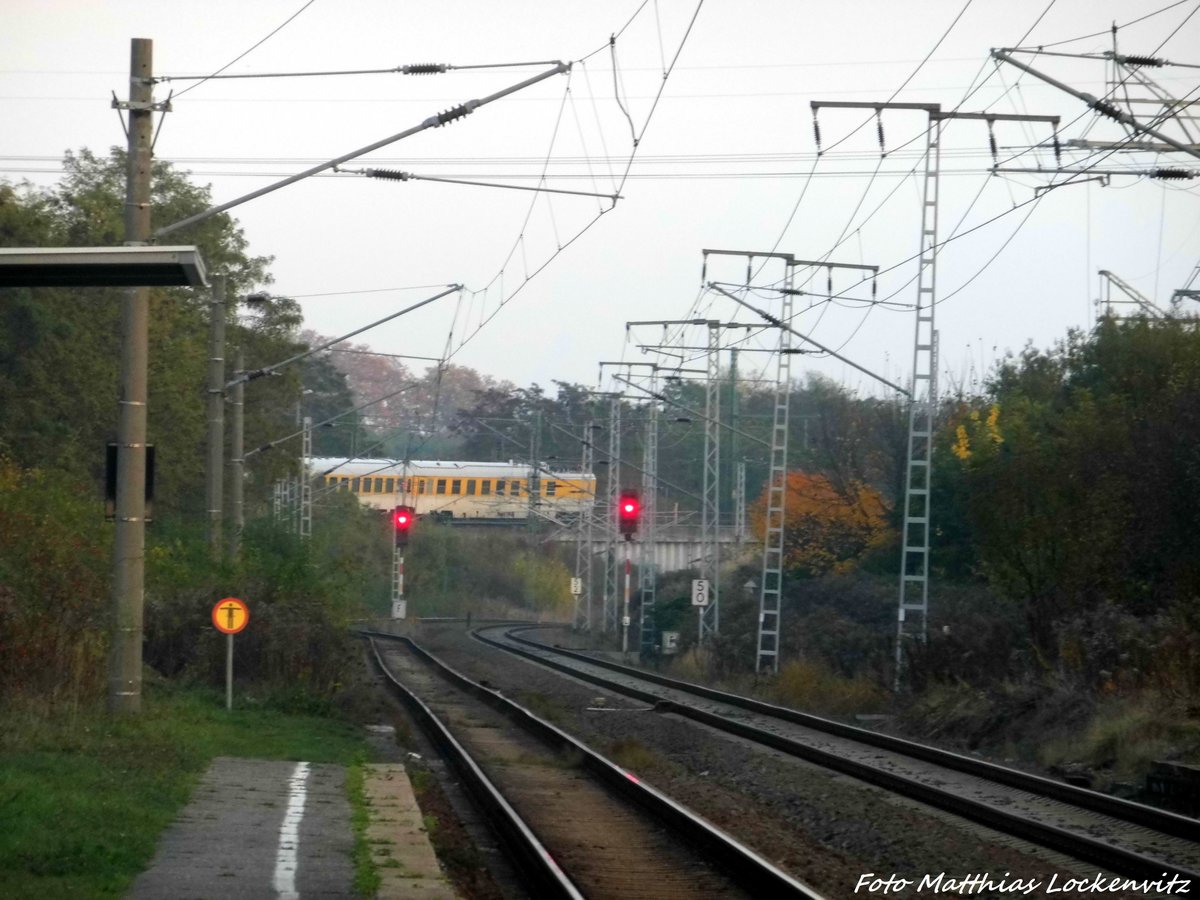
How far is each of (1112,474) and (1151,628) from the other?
574cm

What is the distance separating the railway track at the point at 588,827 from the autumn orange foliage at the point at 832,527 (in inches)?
911

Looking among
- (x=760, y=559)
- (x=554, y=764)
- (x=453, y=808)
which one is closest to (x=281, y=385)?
(x=760, y=559)

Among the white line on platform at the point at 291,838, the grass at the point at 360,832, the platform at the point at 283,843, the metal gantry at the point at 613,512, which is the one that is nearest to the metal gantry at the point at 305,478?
the metal gantry at the point at 613,512

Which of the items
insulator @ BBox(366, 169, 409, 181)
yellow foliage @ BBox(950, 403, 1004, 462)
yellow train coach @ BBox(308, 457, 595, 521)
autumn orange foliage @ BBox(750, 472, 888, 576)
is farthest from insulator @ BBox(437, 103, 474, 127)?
Answer: yellow train coach @ BBox(308, 457, 595, 521)

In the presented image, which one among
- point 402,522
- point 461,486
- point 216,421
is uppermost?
point 216,421

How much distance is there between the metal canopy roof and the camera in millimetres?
9109

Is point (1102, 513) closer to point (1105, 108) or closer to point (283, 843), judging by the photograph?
point (1105, 108)

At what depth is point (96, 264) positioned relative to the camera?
30.2 ft

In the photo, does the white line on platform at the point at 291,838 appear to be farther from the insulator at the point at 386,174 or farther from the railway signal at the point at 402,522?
the railway signal at the point at 402,522

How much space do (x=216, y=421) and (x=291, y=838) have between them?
17795 millimetres

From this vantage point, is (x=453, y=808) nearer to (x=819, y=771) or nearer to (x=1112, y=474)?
(x=819, y=771)

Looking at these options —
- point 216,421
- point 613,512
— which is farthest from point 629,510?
point 613,512

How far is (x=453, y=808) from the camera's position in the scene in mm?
16281

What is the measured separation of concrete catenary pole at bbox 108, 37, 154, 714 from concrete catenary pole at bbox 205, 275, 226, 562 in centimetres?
1001
